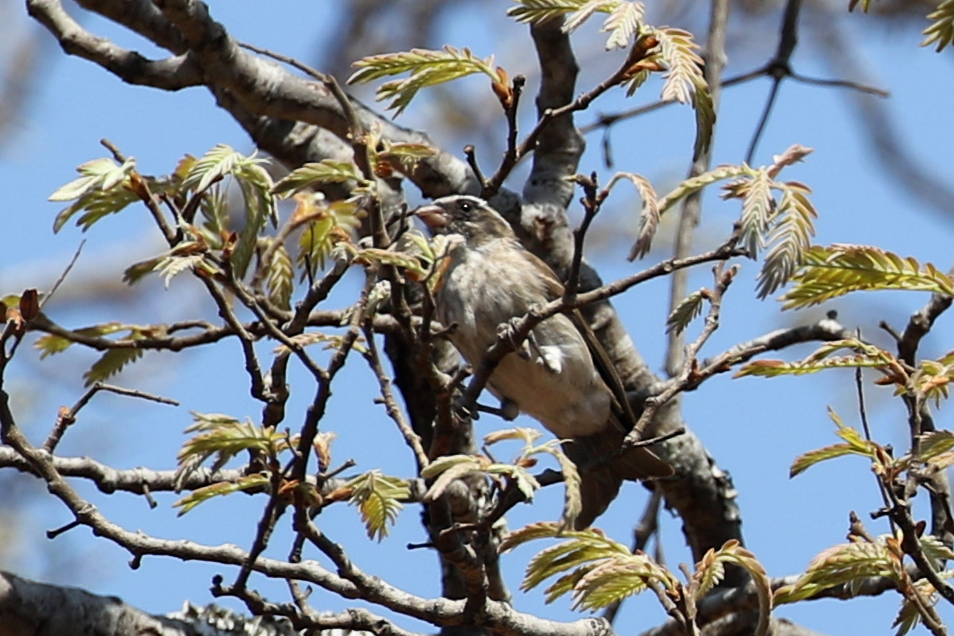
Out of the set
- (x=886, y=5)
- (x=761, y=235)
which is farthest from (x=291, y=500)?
(x=886, y=5)

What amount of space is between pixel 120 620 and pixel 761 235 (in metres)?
1.82

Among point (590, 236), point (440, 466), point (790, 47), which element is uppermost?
point (590, 236)

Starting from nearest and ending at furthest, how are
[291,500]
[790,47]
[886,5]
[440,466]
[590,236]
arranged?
1. [440,466]
2. [291,500]
3. [790,47]
4. [886,5]
5. [590,236]

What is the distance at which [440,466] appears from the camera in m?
2.46

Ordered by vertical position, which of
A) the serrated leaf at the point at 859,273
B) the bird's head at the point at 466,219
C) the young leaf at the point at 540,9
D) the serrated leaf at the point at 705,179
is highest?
the bird's head at the point at 466,219

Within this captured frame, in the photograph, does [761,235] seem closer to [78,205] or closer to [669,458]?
[78,205]

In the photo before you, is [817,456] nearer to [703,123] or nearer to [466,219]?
[703,123]

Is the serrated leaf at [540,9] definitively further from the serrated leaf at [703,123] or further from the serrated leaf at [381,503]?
the serrated leaf at [381,503]

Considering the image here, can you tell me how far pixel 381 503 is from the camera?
9.19 ft

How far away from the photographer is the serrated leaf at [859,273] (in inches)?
100.0

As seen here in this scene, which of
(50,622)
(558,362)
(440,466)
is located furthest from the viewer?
(558,362)

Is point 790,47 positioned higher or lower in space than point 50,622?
higher

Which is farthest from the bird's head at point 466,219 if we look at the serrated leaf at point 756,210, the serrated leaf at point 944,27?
the serrated leaf at point 944,27

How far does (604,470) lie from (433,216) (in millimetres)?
1157
